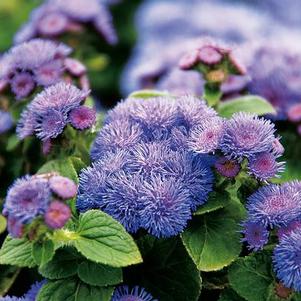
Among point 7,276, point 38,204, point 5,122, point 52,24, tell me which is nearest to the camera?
point 38,204

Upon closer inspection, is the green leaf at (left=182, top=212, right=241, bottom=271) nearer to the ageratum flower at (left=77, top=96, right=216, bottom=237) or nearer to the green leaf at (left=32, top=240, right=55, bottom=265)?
the ageratum flower at (left=77, top=96, right=216, bottom=237)

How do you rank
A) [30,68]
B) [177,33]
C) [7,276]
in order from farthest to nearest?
[177,33]
[30,68]
[7,276]

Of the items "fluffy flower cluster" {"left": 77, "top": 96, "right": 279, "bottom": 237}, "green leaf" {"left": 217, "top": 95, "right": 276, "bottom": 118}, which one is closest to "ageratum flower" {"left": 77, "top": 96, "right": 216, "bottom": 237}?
"fluffy flower cluster" {"left": 77, "top": 96, "right": 279, "bottom": 237}

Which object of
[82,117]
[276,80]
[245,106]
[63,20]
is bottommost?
Answer: [276,80]

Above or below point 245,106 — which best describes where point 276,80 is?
below

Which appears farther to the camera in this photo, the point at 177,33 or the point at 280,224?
the point at 177,33

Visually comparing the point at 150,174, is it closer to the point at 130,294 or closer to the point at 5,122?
the point at 130,294

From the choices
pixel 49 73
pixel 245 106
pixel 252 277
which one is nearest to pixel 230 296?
pixel 252 277

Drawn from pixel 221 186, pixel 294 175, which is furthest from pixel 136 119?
pixel 294 175

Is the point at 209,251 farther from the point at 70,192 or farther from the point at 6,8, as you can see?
the point at 6,8
